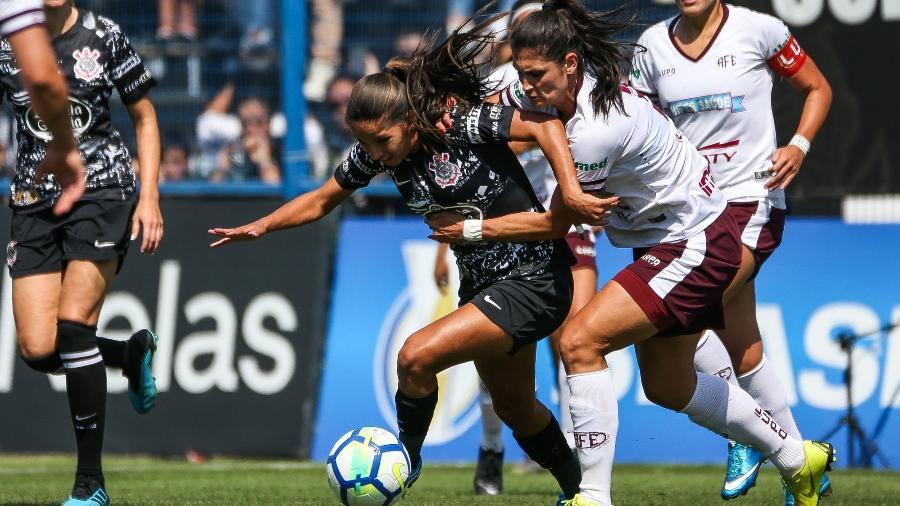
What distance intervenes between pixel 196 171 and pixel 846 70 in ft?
16.3

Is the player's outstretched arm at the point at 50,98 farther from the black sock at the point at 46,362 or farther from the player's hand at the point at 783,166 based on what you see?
the player's hand at the point at 783,166

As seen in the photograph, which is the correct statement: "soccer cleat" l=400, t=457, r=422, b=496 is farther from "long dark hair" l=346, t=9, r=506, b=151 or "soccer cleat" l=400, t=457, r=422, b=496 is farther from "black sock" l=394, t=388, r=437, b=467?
"long dark hair" l=346, t=9, r=506, b=151

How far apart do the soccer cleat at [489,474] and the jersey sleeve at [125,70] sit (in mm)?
2622

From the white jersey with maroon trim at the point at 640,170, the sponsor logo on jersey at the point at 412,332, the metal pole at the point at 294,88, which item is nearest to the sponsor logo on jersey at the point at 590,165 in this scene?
the white jersey with maroon trim at the point at 640,170

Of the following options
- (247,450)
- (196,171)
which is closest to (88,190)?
(247,450)

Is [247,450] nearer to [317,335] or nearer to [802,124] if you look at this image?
[317,335]

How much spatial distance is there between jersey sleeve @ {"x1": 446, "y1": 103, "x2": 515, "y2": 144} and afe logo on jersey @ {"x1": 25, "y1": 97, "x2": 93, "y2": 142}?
5.89 feet

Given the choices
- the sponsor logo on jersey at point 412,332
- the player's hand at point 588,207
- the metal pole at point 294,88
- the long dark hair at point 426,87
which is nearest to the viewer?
the player's hand at point 588,207

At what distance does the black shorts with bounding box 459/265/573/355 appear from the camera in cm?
506

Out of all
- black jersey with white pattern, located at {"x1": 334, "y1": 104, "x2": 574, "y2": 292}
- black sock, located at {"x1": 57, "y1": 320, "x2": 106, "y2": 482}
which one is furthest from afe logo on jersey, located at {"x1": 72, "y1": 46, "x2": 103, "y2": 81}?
black jersey with white pattern, located at {"x1": 334, "y1": 104, "x2": 574, "y2": 292}

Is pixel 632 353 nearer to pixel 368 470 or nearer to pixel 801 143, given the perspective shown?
→ pixel 801 143

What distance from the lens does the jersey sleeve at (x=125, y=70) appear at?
5.98 meters

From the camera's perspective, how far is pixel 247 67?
10.4m

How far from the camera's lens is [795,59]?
6352mm
